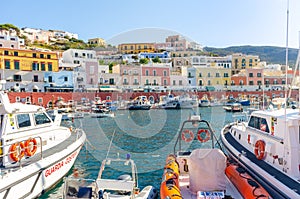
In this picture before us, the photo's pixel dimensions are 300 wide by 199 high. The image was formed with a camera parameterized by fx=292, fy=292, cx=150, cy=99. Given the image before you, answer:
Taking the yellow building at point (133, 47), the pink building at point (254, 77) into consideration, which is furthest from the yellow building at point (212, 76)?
the yellow building at point (133, 47)

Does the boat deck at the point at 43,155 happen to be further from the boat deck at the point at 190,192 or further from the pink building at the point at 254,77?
the pink building at the point at 254,77

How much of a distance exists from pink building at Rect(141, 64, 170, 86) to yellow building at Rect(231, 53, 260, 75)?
29.6 metres

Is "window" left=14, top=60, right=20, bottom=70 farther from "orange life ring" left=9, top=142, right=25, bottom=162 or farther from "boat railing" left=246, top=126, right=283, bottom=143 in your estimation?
"boat railing" left=246, top=126, right=283, bottom=143

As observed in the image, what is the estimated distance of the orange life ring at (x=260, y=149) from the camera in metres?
7.98

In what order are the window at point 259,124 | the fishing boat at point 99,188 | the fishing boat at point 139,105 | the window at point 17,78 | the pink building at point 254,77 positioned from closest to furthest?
the fishing boat at point 99,188 → the window at point 259,124 → the window at point 17,78 → the fishing boat at point 139,105 → the pink building at point 254,77

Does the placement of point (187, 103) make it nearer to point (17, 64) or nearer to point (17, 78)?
point (17, 78)

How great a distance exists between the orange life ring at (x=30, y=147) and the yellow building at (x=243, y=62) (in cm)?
8278

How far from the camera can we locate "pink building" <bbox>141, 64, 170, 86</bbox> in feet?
207

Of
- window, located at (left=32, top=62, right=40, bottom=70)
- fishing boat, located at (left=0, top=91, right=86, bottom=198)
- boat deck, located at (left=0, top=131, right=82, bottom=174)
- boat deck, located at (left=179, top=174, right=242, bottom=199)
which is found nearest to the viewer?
boat deck, located at (left=179, top=174, right=242, bottom=199)

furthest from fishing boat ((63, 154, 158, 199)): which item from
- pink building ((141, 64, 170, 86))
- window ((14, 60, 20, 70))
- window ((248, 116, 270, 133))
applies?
pink building ((141, 64, 170, 86))

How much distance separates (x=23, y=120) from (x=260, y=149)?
24.1 ft

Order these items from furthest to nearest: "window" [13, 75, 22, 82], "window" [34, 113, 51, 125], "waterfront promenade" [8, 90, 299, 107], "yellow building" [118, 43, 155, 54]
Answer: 1. "yellow building" [118, 43, 155, 54]
2. "window" [13, 75, 22, 82]
3. "waterfront promenade" [8, 90, 299, 107]
4. "window" [34, 113, 51, 125]

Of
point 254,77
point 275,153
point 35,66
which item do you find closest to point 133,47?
point 254,77

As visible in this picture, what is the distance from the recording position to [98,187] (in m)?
6.61
